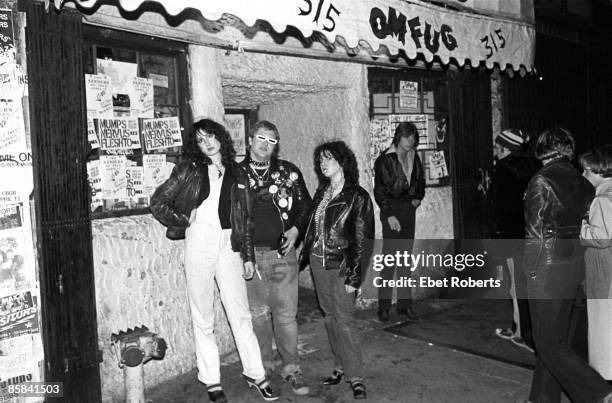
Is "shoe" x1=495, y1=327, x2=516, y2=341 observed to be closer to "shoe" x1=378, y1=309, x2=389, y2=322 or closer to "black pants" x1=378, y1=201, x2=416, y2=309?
"black pants" x1=378, y1=201, x2=416, y2=309

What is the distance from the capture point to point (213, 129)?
403 centimetres

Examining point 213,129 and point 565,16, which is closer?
point 213,129

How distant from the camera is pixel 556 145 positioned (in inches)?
141

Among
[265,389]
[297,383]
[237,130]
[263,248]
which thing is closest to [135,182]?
[263,248]

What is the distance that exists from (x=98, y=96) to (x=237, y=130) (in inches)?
112

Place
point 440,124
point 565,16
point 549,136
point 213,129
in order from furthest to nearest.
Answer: point 565,16 < point 440,124 < point 213,129 < point 549,136

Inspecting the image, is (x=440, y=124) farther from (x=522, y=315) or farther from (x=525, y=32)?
(x=522, y=315)

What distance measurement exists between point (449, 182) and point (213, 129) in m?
4.08

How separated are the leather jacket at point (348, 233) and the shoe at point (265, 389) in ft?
3.32

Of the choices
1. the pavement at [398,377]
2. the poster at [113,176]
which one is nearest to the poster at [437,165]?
the pavement at [398,377]

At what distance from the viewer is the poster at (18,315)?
350 centimetres

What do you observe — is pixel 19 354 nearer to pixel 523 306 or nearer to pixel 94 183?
pixel 94 183

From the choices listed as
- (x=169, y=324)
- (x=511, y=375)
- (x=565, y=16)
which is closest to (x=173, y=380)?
(x=169, y=324)

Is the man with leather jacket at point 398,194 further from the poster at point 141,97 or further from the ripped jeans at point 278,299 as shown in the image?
the poster at point 141,97
